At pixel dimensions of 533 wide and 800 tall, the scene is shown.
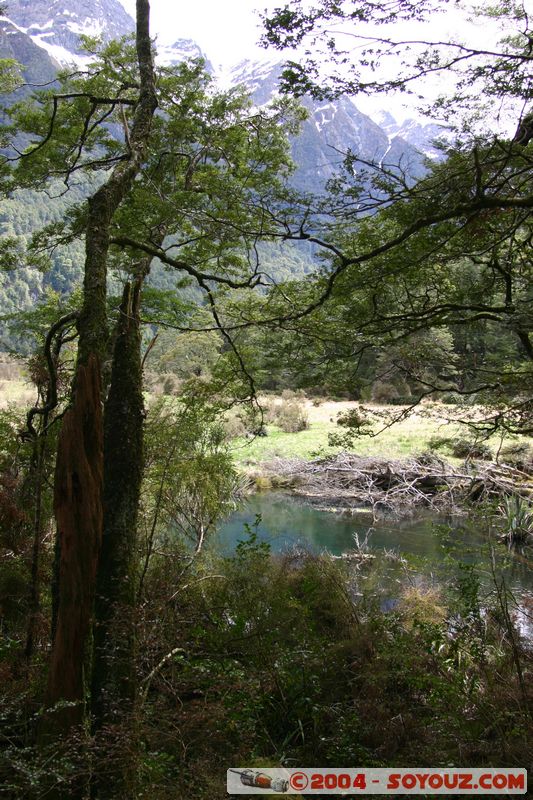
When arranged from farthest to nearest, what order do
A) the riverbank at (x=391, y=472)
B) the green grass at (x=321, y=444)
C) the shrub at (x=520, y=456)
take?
the green grass at (x=321, y=444)
the shrub at (x=520, y=456)
the riverbank at (x=391, y=472)

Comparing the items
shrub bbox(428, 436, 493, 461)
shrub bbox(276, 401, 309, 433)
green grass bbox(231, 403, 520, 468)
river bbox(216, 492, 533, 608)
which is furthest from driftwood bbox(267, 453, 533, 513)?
shrub bbox(276, 401, 309, 433)

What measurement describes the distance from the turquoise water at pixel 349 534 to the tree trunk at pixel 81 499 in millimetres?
5153

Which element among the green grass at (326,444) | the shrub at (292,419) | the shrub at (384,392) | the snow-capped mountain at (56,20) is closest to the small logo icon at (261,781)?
the green grass at (326,444)

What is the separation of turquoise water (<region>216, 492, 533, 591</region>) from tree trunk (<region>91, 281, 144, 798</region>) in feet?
16.4

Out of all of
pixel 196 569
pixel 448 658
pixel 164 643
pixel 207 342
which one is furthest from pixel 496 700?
pixel 207 342

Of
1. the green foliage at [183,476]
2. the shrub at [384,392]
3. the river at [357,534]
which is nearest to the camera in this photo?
the green foliage at [183,476]

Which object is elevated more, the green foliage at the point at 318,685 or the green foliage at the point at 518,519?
the green foliage at the point at 518,519

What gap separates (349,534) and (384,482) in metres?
2.90

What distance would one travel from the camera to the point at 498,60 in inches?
127

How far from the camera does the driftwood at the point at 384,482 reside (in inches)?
464

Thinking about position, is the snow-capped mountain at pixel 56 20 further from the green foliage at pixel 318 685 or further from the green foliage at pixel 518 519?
the green foliage at pixel 318 685

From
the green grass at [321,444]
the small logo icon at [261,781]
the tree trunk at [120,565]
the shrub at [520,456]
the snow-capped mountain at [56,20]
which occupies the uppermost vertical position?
the snow-capped mountain at [56,20]

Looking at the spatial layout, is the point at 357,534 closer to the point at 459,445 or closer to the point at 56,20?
the point at 459,445

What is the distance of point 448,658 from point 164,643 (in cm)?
298
